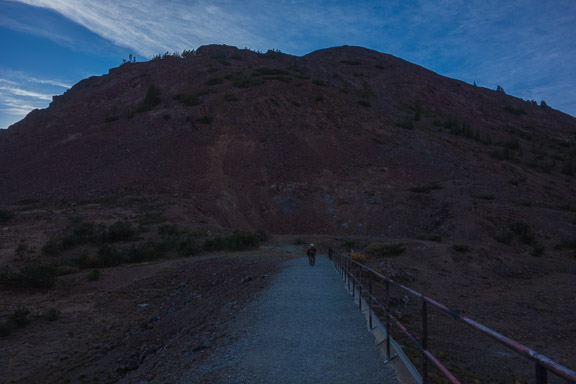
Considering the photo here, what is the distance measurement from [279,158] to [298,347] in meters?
30.7

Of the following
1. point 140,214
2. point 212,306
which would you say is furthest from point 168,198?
point 212,306

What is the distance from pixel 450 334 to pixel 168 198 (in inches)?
956

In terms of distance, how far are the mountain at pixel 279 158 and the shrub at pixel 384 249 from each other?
5872 mm

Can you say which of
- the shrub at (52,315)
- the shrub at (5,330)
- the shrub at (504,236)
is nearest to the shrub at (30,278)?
the shrub at (52,315)

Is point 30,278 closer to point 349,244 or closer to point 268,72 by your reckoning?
point 349,244

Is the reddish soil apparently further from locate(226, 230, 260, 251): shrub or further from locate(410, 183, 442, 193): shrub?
locate(226, 230, 260, 251): shrub

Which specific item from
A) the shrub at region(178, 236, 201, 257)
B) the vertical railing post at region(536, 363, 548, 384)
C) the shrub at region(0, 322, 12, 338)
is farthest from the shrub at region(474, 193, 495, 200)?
the vertical railing post at region(536, 363, 548, 384)

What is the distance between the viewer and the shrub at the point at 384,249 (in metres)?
18.3

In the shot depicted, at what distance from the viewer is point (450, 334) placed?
8211mm

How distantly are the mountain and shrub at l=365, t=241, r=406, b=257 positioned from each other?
5.87m

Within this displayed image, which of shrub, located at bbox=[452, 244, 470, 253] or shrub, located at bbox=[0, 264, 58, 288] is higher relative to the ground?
shrub, located at bbox=[452, 244, 470, 253]

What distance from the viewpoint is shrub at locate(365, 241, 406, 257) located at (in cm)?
1828

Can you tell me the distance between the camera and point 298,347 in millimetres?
5535

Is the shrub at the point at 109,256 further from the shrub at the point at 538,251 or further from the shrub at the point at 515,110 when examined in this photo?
the shrub at the point at 515,110
